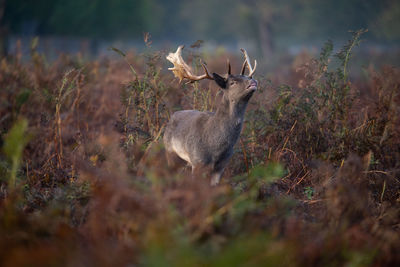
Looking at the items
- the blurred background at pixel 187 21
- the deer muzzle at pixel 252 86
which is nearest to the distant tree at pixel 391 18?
the blurred background at pixel 187 21

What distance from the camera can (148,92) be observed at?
6160mm

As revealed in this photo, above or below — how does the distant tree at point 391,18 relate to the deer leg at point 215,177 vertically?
above

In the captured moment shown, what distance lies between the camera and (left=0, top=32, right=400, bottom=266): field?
8.36ft

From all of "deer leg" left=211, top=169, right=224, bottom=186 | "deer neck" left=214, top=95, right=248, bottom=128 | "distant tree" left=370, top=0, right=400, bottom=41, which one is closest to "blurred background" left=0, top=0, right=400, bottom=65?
"distant tree" left=370, top=0, right=400, bottom=41

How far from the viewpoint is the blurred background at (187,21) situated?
68.3 feet

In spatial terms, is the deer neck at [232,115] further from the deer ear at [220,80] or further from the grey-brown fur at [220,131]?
the deer ear at [220,80]

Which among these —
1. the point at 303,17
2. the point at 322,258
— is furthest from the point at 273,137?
the point at 303,17

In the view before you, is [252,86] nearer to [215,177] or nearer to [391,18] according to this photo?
[215,177]

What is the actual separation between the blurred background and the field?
28.1 feet

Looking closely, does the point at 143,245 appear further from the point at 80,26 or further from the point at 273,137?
the point at 80,26

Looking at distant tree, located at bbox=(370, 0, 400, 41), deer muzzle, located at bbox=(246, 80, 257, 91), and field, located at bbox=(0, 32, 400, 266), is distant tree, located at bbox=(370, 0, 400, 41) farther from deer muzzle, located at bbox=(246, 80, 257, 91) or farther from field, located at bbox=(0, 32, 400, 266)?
deer muzzle, located at bbox=(246, 80, 257, 91)

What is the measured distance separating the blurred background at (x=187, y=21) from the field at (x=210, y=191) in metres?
8.56

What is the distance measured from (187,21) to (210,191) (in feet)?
159

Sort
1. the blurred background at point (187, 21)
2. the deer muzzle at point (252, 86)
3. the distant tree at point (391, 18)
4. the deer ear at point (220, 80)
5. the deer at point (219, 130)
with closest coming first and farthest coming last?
the deer muzzle at point (252, 86)
the deer at point (219, 130)
the deer ear at point (220, 80)
the distant tree at point (391, 18)
the blurred background at point (187, 21)
